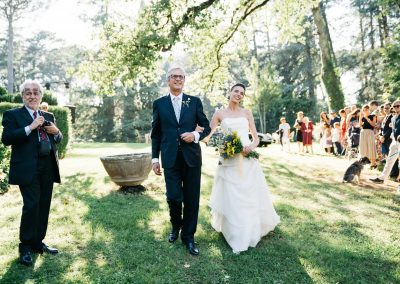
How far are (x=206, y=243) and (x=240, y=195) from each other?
859 millimetres

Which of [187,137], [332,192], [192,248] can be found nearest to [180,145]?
[187,137]

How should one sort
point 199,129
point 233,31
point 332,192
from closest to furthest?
point 199,129
point 332,192
point 233,31

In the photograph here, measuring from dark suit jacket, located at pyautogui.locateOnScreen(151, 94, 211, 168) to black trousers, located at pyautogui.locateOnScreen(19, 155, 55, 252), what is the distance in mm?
1443

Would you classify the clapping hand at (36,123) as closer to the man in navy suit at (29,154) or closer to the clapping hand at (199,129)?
the man in navy suit at (29,154)

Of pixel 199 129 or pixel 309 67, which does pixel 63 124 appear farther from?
A: pixel 309 67

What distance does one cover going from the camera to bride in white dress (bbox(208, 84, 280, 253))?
5031mm

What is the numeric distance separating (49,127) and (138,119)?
3480cm

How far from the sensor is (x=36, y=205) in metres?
4.47

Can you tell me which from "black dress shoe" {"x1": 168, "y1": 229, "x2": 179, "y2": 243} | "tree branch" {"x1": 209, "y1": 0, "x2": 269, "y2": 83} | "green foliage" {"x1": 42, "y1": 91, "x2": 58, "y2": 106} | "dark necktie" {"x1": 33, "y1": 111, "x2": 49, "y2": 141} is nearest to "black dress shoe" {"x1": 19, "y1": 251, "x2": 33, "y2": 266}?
"dark necktie" {"x1": 33, "y1": 111, "x2": 49, "y2": 141}

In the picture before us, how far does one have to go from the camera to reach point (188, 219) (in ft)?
16.2

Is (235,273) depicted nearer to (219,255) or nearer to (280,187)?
(219,255)

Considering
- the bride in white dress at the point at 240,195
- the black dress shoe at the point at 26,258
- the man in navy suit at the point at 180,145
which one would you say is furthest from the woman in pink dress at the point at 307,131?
the black dress shoe at the point at 26,258

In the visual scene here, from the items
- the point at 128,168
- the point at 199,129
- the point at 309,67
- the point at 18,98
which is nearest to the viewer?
the point at 199,129

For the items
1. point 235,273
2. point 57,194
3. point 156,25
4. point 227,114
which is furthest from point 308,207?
point 156,25
